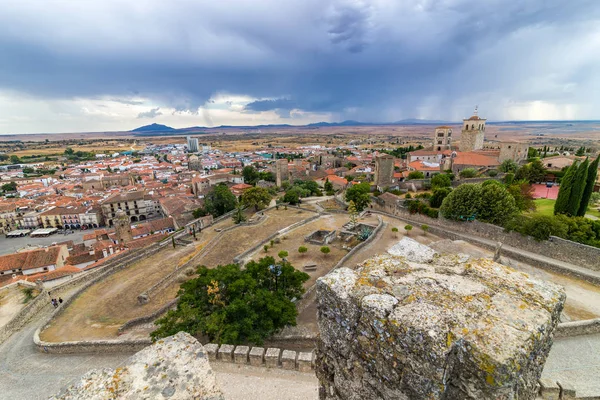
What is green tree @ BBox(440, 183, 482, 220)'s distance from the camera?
24464 mm

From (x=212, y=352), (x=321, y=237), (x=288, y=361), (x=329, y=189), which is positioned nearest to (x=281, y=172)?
(x=329, y=189)

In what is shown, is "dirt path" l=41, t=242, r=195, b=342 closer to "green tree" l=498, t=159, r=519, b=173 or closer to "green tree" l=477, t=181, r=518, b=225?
"green tree" l=477, t=181, r=518, b=225

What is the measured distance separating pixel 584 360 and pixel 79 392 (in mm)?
17680

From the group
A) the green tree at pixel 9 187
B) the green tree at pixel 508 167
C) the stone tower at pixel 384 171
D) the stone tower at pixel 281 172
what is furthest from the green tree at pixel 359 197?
the green tree at pixel 9 187

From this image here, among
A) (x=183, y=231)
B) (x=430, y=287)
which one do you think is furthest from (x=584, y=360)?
(x=183, y=231)

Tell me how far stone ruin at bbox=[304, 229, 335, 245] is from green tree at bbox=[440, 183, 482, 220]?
36.1ft

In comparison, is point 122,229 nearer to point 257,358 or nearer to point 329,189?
point 257,358

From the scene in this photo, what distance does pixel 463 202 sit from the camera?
2530 cm

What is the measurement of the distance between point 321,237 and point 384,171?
22.3 meters


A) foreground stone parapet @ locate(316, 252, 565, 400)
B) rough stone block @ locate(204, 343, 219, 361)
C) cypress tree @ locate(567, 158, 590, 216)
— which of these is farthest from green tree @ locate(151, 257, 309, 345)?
cypress tree @ locate(567, 158, 590, 216)

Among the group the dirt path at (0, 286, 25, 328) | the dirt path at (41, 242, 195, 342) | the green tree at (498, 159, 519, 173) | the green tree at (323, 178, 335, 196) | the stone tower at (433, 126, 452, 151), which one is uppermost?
the stone tower at (433, 126, 452, 151)

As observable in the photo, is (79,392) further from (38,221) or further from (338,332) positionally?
(38,221)

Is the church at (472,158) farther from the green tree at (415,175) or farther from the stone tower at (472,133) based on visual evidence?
the green tree at (415,175)

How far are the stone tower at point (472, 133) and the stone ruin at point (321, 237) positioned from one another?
5965 cm
